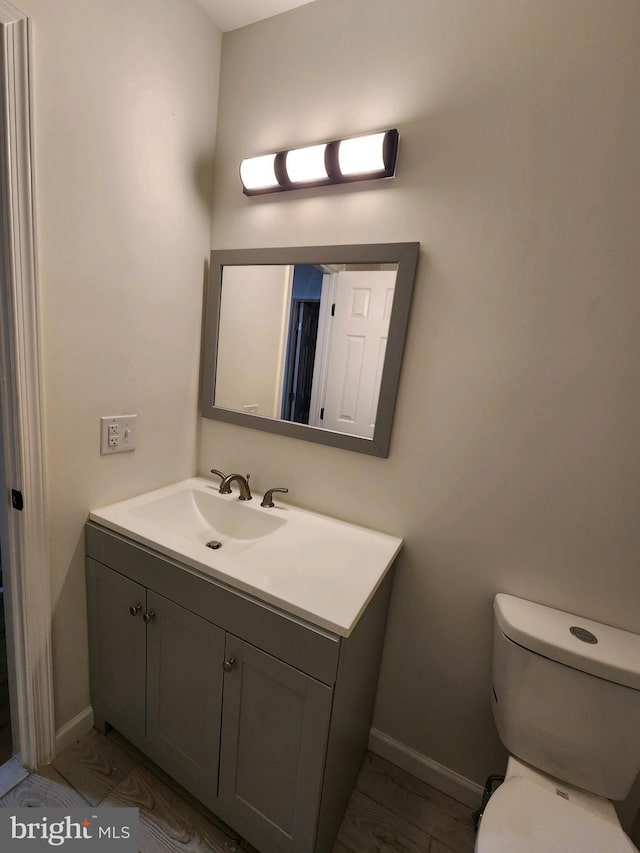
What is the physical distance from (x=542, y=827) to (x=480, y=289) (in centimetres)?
134

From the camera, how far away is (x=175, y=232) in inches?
51.9

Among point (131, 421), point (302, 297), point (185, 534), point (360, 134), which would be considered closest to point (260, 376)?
point (302, 297)

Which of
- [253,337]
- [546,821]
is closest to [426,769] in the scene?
[546,821]

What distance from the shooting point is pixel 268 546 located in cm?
111

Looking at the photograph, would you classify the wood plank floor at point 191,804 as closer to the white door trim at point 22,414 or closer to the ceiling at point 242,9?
the white door trim at point 22,414

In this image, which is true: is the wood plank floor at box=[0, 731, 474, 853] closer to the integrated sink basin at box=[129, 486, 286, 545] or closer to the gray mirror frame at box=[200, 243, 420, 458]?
the integrated sink basin at box=[129, 486, 286, 545]

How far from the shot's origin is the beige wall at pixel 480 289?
2.97 feet

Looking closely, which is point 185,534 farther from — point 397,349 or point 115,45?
point 115,45

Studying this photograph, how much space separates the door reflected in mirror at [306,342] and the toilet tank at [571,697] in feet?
2.43

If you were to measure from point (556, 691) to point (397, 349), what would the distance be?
103 cm

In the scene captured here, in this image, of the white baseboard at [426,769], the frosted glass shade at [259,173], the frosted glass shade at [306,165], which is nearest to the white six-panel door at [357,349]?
the frosted glass shade at [306,165]

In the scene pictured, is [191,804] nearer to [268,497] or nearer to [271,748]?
[271,748]

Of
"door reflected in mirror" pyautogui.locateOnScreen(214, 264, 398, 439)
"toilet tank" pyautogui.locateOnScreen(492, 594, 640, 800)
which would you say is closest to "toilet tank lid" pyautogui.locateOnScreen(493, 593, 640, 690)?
"toilet tank" pyautogui.locateOnScreen(492, 594, 640, 800)

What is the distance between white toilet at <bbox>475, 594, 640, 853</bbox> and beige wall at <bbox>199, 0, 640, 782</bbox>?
0.13 metres
